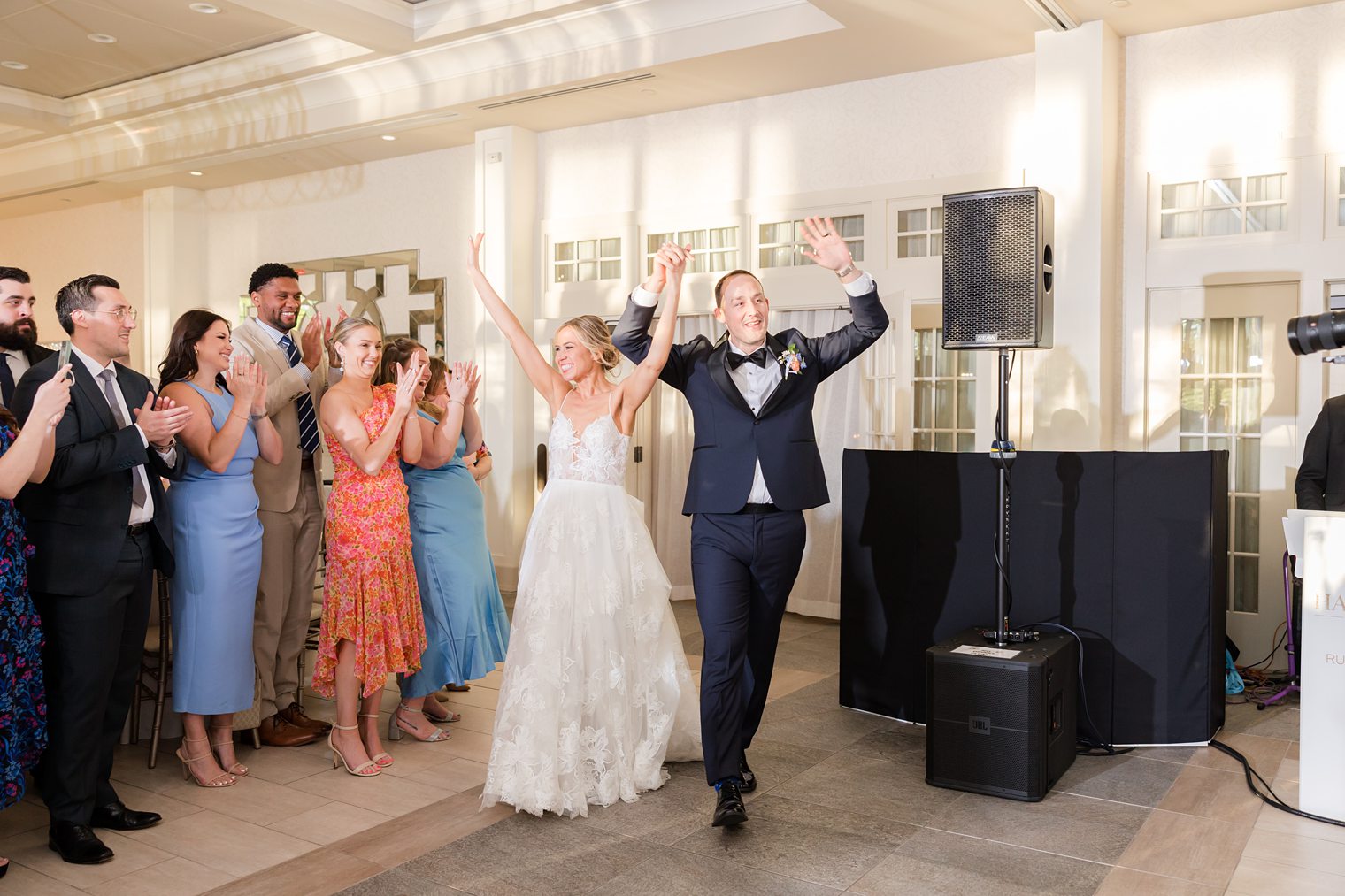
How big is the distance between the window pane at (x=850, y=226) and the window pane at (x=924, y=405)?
101cm

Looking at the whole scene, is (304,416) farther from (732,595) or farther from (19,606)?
(732,595)

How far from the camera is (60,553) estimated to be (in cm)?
313

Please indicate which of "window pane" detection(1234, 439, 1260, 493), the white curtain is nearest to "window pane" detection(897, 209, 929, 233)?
the white curtain

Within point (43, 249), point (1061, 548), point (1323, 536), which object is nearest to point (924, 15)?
point (1061, 548)

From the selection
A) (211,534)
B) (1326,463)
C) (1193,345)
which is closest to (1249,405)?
(1193,345)

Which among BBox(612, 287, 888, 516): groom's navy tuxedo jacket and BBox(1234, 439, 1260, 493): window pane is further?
BBox(1234, 439, 1260, 493): window pane

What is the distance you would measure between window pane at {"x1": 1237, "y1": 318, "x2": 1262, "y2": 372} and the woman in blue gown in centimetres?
546

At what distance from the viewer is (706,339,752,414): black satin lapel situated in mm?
3387

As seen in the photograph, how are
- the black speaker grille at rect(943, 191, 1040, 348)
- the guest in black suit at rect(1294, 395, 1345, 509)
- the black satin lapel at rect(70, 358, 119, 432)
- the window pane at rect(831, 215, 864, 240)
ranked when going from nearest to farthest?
the black satin lapel at rect(70, 358, 119, 432), the black speaker grille at rect(943, 191, 1040, 348), the guest in black suit at rect(1294, 395, 1345, 509), the window pane at rect(831, 215, 864, 240)

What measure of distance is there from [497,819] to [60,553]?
5.01 ft

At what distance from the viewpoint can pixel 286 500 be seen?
4.21m

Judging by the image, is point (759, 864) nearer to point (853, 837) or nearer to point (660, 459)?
point (853, 837)

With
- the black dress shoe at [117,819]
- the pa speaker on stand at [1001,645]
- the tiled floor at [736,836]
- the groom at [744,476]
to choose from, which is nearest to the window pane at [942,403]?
the pa speaker on stand at [1001,645]

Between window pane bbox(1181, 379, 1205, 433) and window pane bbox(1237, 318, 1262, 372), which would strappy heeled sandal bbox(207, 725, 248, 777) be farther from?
window pane bbox(1237, 318, 1262, 372)
